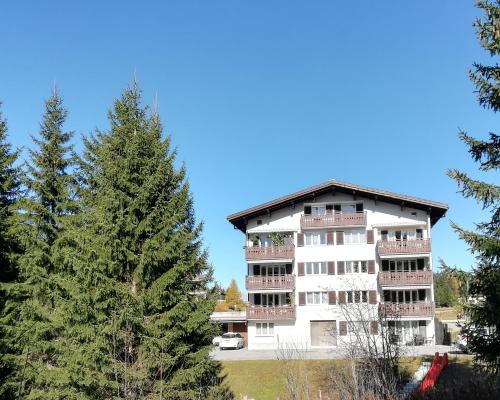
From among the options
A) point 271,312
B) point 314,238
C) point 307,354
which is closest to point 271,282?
point 271,312

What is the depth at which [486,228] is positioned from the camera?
14.6 m

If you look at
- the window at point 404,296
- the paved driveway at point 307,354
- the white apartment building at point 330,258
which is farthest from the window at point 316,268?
the paved driveway at point 307,354

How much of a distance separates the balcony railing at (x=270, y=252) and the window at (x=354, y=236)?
4918 mm

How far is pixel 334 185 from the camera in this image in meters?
45.4

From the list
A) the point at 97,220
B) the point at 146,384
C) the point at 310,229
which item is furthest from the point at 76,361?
the point at 310,229

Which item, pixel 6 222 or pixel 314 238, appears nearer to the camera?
pixel 6 222

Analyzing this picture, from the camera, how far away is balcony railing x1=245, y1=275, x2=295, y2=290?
150 ft

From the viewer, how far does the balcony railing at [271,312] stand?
4503cm

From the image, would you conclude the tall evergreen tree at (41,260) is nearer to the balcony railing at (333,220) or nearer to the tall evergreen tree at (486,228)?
the tall evergreen tree at (486,228)

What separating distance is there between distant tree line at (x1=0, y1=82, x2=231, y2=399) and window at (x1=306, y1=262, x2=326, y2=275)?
92.6ft

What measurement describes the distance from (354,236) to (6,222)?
103 ft

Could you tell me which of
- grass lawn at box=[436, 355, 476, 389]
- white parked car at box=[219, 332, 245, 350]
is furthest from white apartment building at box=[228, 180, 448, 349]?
grass lawn at box=[436, 355, 476, 389]

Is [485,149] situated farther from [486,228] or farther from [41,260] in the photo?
[41,260]

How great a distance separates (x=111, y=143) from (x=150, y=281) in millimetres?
5125
